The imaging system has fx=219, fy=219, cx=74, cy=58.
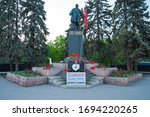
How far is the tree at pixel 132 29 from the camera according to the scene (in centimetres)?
2152

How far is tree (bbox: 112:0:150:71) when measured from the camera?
847 inches

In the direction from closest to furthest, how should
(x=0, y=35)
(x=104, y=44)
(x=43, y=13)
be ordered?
(x=0, y=35) → (x=43, y=13) → (x=104, y=44)

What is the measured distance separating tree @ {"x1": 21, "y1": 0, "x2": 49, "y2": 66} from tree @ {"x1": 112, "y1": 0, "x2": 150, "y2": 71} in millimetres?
8323

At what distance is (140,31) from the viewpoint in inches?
869

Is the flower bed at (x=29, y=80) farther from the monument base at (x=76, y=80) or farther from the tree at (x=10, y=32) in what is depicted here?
the tree at (x=10, y=32)

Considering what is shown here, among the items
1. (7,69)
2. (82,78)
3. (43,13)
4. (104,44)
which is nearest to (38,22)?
(43,13)

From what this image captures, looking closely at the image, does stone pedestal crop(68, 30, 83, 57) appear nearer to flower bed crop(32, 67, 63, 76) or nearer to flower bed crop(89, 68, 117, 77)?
flower bed crop(89, 68, 117, 77)

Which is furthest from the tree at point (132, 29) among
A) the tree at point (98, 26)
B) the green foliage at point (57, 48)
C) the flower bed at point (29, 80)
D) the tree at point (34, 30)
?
the green foliage at point (57, 48)

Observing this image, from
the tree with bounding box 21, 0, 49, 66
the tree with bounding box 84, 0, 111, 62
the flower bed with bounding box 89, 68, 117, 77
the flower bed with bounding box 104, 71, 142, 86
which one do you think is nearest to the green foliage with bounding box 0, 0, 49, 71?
the tree with bounding box 21, 0, 49, 66

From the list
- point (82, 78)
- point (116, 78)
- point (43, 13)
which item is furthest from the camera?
point (43, 13)

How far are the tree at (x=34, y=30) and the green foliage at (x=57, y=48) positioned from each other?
33.1ft

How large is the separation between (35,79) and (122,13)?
13216 millimetres

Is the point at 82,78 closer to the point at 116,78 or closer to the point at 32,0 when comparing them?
the point at 116,78

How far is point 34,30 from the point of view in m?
25.0
